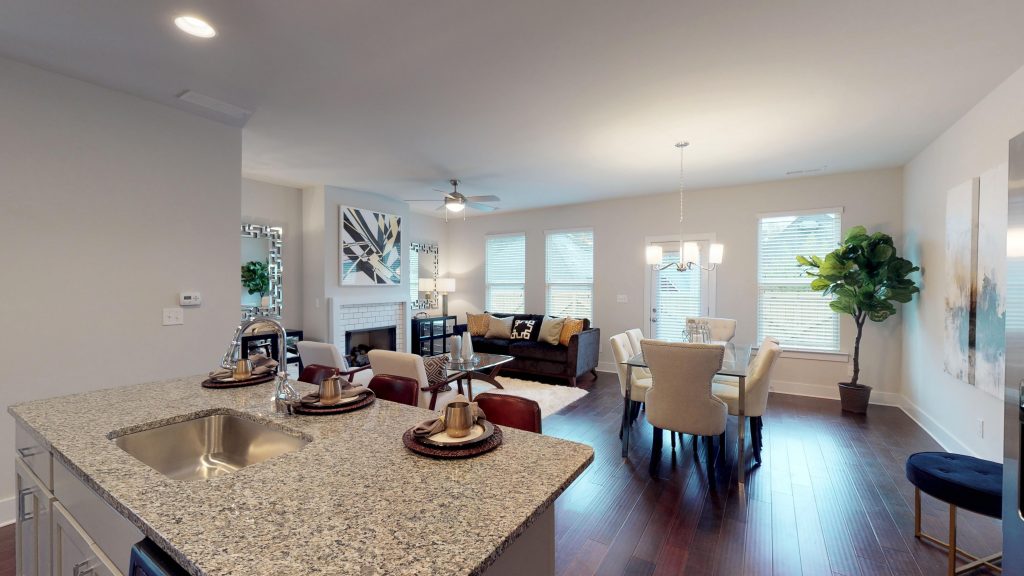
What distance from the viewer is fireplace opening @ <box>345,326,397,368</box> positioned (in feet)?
19.7

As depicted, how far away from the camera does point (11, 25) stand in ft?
6.81

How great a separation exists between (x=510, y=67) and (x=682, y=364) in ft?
6.96

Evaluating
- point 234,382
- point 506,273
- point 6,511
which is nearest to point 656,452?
point 234,382

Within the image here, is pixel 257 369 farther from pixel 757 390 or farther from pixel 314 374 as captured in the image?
pixel 757 390

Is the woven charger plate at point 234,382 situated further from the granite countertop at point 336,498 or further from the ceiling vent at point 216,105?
the ceiling vent at point 216,105

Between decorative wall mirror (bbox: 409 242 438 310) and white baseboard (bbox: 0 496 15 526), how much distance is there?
489cm

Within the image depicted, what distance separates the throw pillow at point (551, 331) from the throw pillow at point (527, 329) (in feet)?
0.47

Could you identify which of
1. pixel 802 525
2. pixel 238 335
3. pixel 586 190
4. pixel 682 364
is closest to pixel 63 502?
pixel 238 335

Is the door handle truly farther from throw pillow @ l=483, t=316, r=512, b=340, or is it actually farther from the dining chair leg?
throw pillow @ l=483, t=316, r=512, b=340

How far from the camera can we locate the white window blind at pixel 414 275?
733 centimetres

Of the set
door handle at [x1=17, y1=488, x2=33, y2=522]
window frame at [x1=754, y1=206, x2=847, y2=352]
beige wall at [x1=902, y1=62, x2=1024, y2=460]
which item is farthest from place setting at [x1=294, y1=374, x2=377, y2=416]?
window frame at [x1=754, y1=206, x2=847, y2=352]

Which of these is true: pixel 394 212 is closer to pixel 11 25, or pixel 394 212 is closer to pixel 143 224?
pixel 143 224

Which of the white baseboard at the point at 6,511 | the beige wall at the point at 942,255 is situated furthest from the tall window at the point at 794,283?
the white baseboard at the point at 6,511

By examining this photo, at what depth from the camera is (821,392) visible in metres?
4.94
